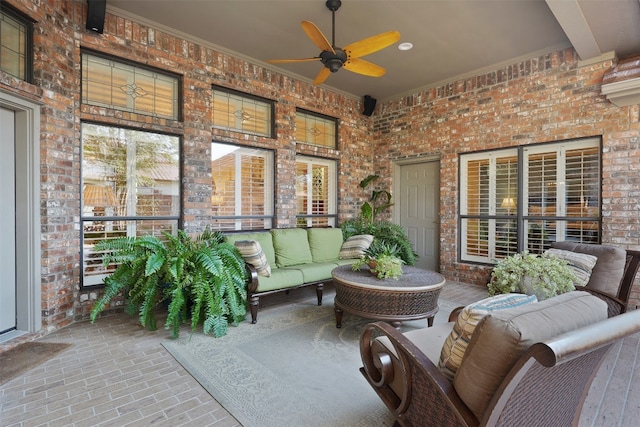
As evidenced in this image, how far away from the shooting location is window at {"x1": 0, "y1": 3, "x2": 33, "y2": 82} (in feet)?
9.14

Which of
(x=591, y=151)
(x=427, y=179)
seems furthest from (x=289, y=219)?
(x=591, y=151)

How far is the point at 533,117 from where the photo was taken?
4.56 meters

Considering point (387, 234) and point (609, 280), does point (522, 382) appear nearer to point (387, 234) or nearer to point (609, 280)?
point (609, 280)

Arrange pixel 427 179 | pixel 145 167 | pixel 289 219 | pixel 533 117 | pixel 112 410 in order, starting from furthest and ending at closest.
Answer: pixel 427 179 → pixel 289 219 → pixel 533 117 → pixel 145 167 → pixel 112 410

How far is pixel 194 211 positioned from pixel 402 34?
347 centimetres

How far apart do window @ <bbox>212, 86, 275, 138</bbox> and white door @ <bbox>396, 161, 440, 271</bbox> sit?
2.79 metres

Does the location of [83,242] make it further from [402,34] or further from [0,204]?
[402,34]

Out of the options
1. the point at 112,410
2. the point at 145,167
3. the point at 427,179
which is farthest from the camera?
the point at 427,179

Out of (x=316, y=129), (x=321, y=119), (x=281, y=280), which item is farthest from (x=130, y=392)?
(x=321, y=119)

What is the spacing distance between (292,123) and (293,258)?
2298 mm

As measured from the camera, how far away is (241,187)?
15.9ft

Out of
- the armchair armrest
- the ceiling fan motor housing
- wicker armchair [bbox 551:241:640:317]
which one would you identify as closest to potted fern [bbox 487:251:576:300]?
wicker armchair [bbox 551:241:640:317]

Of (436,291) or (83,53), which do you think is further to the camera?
(83,53)

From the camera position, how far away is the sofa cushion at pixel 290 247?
169 inches
